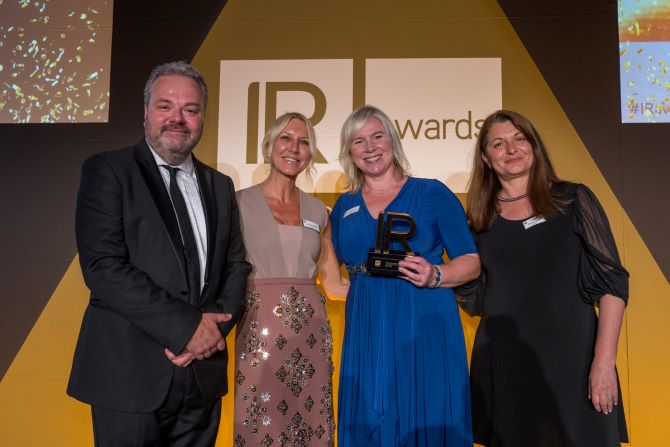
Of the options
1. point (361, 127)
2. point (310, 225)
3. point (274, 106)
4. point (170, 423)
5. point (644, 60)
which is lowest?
point (170, 423)

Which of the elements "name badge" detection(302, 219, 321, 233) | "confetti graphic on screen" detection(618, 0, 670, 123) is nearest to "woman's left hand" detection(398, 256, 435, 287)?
"name badge" detection(302, 219, 321, 233)

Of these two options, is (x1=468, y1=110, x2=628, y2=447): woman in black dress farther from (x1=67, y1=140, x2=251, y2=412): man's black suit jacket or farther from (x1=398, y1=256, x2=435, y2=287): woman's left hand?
(x1=67, y1=140, x2=251, y2=412): man's black suit jacket

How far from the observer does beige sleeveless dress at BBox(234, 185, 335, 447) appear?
2.40 m

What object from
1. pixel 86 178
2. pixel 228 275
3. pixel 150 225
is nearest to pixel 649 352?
pixel 228 275

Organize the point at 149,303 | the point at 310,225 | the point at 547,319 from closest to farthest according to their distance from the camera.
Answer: the point at 149,303 → the point at 547,319 → the point at 310,225

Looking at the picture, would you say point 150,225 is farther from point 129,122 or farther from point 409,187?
point 129,122

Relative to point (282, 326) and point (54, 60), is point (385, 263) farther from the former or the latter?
point (54, 60)

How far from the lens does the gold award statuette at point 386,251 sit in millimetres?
2264

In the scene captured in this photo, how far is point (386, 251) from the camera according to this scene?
2279mm

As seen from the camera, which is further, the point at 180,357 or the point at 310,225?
the point at 310,225

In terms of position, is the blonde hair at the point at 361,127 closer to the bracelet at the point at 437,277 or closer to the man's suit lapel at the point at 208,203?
the bracelet at the point at 437,277

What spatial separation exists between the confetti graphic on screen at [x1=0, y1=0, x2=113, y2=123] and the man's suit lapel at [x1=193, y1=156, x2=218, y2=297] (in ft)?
6.41

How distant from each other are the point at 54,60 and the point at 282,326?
2692 mm

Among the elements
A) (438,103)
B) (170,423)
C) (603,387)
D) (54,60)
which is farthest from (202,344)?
(54,60)
